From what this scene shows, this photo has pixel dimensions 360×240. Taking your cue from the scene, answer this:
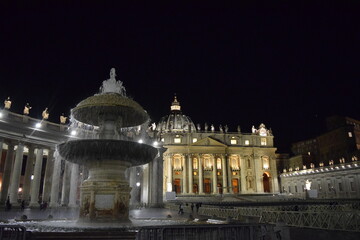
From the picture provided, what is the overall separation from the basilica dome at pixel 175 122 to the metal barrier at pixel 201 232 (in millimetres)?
94832

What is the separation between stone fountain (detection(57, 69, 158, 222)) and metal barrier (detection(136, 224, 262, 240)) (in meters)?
5.06

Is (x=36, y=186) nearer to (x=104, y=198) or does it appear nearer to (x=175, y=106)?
(x=104, y=198)

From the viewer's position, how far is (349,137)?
73.8 m

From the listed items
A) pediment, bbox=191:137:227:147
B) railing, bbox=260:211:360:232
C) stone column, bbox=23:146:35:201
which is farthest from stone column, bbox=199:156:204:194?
railing, bbox=260:211:360:232

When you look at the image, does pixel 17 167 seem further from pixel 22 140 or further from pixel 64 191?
pixel 64 191

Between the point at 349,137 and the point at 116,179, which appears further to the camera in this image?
the point at 349,137

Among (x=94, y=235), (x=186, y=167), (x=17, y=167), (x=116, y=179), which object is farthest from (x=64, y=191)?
(x=186, y=167)

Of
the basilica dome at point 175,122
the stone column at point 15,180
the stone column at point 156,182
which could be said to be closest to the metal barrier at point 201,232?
the stone column at point 156,182

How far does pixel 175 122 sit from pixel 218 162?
25.2 meters

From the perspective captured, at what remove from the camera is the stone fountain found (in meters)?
13.1

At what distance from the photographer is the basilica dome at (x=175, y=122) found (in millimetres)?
107125

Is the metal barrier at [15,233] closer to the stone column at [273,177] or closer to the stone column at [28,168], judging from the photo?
the stone column at [28,168]

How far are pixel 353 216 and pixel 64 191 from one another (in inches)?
1065

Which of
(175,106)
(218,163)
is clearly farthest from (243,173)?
(175,106)
